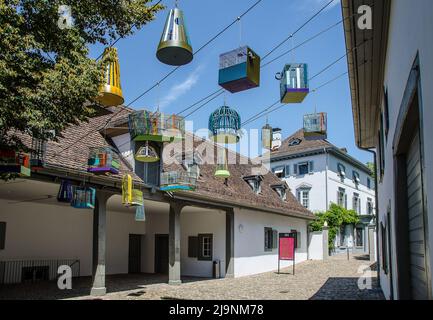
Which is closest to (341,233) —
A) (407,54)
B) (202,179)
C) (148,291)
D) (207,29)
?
(202,179)

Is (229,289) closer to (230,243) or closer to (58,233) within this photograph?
(230,243)

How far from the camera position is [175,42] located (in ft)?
23.3

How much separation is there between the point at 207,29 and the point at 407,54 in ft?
14.4

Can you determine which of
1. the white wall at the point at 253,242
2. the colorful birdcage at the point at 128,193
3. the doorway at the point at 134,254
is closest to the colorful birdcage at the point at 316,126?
the colorful birdcage at the point at 128,193

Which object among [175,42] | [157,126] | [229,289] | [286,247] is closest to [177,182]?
[157,126]

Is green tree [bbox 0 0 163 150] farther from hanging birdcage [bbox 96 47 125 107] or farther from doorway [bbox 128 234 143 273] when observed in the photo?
doorway [bbox 128 234 143 273]

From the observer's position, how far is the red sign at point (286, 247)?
67.3 feet

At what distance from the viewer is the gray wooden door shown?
4500mm

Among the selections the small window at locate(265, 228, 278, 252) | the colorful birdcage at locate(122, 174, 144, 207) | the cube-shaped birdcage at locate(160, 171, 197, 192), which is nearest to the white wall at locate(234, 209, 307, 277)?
the small window at locate(265, 228, 278, 252)

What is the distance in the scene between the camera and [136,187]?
1477 cm

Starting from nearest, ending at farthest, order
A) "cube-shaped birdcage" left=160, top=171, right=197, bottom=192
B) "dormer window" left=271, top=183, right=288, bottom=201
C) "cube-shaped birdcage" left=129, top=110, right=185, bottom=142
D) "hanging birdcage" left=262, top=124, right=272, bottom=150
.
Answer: "hanging birdcage" left=262, top=124, right=272, bottom=150, "cube-shaped birdcage" left=129, top=110, right=185, bottom=142, "cube-shaped birdcage" left=160, top=171, right=197, bottom=192, "dormer window" left=271, top=183, right=288, bottom=201

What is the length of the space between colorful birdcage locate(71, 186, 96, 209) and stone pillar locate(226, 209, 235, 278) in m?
9.09

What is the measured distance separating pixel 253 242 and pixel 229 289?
658 cm

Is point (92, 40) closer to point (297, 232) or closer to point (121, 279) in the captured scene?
point (121, 279)
